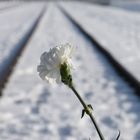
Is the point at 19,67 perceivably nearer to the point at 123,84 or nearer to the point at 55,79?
the point at 123,84

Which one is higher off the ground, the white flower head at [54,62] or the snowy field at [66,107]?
the snowy field at [66,107]

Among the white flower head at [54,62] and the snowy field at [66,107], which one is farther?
the snowy field at [66,107]

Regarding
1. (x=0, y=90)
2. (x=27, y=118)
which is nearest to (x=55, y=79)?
(x=27, y=118)

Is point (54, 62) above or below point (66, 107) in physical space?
below

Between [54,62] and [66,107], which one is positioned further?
[66,107]
